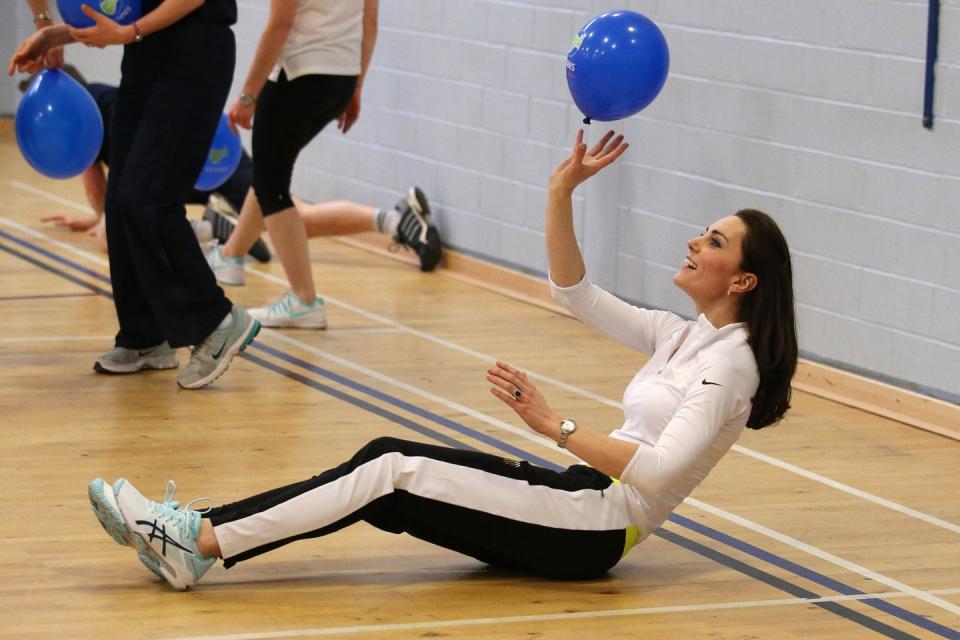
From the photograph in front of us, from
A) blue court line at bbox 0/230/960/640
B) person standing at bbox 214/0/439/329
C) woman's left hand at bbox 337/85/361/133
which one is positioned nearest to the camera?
blue court line at bbox 0/230/960/640

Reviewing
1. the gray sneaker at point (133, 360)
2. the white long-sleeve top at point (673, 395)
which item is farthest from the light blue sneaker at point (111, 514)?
the gray sneaker at point (133, 360)

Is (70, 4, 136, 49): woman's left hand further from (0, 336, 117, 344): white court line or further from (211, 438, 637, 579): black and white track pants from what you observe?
(211, 438, 637, 579): black and white track pants

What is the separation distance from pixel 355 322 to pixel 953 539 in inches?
112

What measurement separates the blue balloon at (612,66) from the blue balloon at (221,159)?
10.2 ft

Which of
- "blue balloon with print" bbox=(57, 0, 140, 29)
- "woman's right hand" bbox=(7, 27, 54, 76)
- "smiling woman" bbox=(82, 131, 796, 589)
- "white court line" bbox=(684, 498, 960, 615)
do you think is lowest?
"white court line" bbox=(684, 498, 960, 615)

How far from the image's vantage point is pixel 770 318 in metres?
3.18

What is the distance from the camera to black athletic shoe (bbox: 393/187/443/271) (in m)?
7.19

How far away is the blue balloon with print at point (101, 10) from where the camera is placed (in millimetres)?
4664

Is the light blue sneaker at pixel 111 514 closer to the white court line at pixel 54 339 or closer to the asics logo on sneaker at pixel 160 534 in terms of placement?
the asics logo on sneaker at pixel 160 534

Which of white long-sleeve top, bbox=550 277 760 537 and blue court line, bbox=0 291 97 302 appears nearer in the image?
white long-sleeve top, bbox=550 277 760 537

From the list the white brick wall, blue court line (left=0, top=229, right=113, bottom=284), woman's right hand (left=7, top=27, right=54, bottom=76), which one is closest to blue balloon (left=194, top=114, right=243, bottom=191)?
blue court line (left=0, top=229, right=113, bottom=284)

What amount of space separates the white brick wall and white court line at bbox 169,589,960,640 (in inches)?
70.2

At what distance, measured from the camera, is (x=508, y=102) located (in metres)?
6.96

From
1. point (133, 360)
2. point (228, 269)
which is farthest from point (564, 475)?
point (228, 269)
